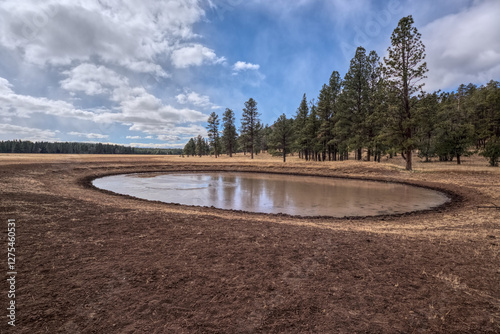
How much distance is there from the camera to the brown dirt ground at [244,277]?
3.21m

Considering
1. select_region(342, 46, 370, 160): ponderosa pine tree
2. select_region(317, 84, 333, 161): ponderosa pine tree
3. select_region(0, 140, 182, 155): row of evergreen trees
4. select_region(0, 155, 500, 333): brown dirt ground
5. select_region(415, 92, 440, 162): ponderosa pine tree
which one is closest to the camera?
select_region(0, 155, 500, 333): brown dirt ground

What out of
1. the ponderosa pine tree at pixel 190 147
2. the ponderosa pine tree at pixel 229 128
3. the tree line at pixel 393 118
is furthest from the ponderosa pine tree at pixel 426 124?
the ponderosa pine tree at pixel 190 147

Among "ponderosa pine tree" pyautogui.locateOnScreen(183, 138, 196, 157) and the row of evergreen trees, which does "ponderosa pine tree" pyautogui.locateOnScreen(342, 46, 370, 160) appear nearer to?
"ponderosa pine tree" pyautogui.locateOnScreen(183, 138, 196, 157)

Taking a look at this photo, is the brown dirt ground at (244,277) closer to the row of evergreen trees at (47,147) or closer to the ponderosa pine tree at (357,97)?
the ponderosa pine tree at (357,97)

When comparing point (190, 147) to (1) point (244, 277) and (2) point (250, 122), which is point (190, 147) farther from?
(1) point (244, 277)

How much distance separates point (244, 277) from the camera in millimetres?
4480

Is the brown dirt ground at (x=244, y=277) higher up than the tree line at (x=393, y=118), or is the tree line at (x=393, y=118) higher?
the tree line at (x=393, y=118)

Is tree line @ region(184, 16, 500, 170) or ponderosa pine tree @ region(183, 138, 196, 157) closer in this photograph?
tree line @ region(184, 16, 500, 170)

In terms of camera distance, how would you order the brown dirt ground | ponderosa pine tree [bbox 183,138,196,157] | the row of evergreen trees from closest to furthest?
the brown dirt ground
ponderosa pine tree [bbox 183,138,196,157]
the row of evergreen trees

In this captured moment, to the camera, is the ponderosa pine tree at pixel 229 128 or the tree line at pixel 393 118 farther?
the ponderosa pine tree at pixel 229 128

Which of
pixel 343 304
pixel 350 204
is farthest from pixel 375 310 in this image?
pixel 350 204

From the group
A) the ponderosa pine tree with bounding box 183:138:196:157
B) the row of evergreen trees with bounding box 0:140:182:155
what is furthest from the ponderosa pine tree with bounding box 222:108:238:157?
the row of evergreen trees with bounding box 0:140:182:155

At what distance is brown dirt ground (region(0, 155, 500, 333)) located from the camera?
126 inches

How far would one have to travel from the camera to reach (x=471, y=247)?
20.1 ft
